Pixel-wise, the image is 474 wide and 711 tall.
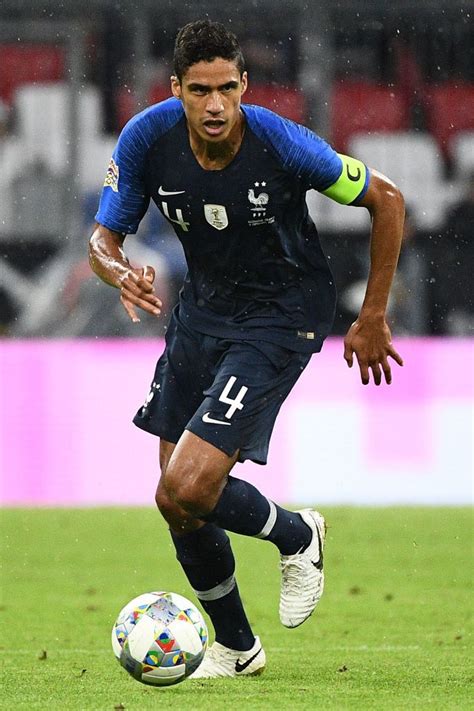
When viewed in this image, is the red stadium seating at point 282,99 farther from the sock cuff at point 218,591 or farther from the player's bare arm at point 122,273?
the sock cuff at point 218,591

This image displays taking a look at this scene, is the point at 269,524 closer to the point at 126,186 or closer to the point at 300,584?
the point at 300,584

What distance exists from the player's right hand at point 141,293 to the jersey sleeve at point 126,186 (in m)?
0.57

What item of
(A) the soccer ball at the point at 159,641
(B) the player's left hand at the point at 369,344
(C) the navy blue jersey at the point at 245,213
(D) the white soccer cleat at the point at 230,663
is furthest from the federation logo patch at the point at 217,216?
(D) the white soccer cleat at the point at 230,663

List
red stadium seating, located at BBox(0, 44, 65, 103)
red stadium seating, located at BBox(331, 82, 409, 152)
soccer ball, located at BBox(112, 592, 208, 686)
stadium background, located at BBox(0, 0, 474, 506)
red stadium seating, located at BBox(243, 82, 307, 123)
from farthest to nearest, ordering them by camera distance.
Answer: red stadium seating, located at BBox(331, 82, 409, 152), red stadium seating, located at BBox(0, 44, 65, 103), red stadium seating, located at BBox(243, 82, 307, 123), stadium background, located at BBox(0, 0, 474, 506), soccer ball, located at BBox(112, 592, 208, 686)

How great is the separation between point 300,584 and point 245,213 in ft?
4.85

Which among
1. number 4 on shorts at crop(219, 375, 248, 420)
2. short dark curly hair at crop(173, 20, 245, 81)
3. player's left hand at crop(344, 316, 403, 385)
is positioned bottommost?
number 4 on shorts at crop(219, 375, 248, 420)

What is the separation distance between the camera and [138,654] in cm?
554

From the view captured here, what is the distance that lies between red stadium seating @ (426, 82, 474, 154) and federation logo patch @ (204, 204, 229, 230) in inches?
308

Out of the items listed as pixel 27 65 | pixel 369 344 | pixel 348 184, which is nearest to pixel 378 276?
pixel 369 344

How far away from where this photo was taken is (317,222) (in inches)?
515

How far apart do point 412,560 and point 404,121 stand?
15.7ft

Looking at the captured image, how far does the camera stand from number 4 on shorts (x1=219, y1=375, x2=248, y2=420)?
5.78 meters

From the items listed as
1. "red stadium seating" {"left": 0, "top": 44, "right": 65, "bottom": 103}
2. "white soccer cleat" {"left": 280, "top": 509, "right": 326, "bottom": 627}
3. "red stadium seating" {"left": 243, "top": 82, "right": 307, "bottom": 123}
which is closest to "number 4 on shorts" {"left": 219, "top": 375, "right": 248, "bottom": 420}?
"white soccer cleat" {"left": 280, "top": 509, "right": 326, "bottom": 627}

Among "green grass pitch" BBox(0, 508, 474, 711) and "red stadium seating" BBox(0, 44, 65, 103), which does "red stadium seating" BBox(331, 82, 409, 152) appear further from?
"green grass pitch" BBox(0, 508, 474, 711)
